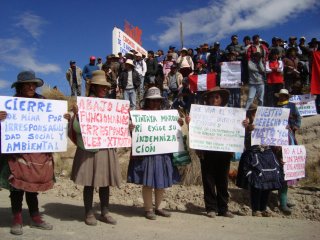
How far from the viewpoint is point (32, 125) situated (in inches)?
209

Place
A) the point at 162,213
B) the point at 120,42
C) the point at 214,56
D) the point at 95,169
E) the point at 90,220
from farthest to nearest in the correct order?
the point at 120,42 → the point at 214,56 → the point at 162,213 → the point at 90,220 → the point at 95,169

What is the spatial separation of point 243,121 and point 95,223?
2.88 metres

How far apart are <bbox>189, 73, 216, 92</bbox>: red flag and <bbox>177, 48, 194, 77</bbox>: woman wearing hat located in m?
1.20

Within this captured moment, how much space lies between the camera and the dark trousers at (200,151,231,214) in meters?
6.31

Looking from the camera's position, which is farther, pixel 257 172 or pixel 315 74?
pixel 315 74

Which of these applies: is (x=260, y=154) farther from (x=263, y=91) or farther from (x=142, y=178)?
(x=263, y=91)

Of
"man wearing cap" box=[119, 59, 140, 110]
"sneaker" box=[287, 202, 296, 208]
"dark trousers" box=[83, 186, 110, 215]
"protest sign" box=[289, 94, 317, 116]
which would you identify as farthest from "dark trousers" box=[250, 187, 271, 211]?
"protest sign" box=[289, 94, 317, 116]

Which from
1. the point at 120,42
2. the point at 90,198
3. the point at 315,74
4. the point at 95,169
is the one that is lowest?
the point at 90,198

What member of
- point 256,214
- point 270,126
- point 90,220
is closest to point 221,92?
point 270,126

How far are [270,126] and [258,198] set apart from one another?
4.11 ft

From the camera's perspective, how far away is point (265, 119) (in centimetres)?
649

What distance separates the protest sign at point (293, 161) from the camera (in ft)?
22.2

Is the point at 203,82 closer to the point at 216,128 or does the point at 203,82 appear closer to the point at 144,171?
the point at 216,128

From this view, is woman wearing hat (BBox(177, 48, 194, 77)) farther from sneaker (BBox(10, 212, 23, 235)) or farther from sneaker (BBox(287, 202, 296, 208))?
sneaker (BBox(10, 212, 23, 235))
